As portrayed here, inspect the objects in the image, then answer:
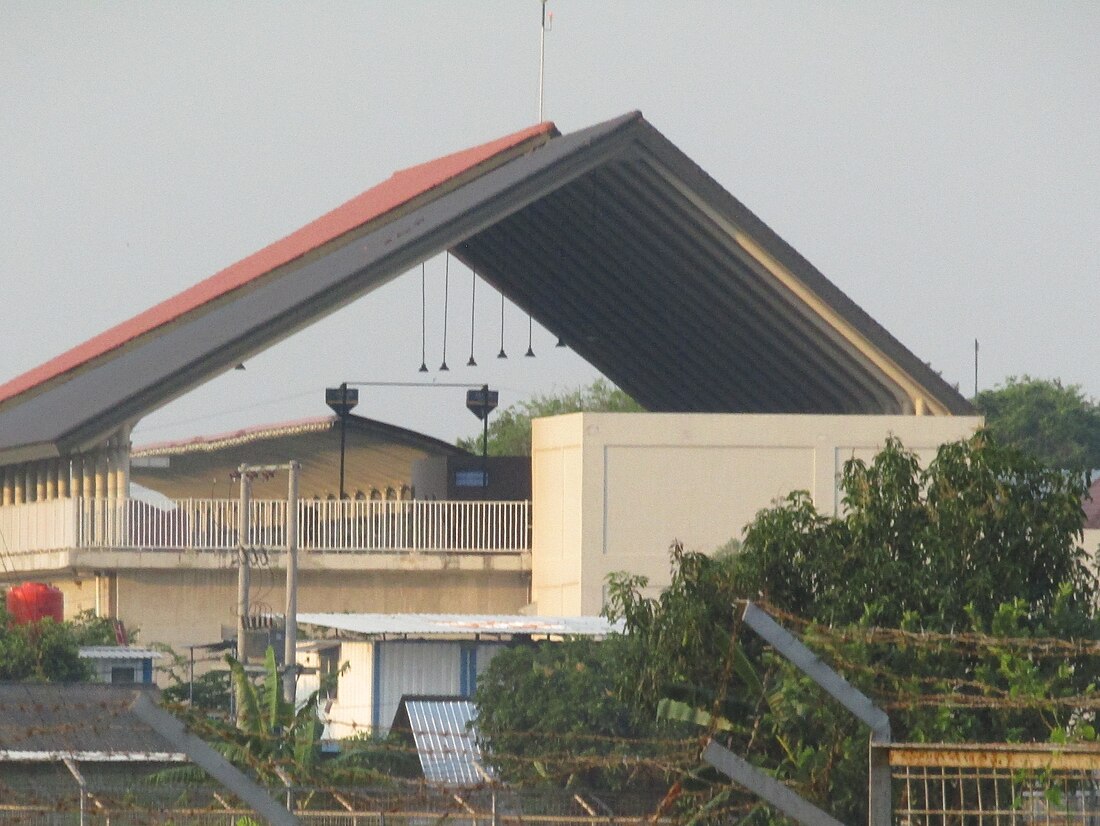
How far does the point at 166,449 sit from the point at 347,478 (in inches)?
232

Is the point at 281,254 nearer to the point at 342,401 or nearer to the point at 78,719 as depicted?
the point at 342,401

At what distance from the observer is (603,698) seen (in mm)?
31703

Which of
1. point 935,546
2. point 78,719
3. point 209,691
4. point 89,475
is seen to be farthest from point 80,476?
point 935,546

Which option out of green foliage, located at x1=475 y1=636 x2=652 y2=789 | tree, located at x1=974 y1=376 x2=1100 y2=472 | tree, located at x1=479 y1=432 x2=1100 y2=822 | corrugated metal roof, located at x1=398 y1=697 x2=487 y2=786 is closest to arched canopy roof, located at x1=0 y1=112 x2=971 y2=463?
corrugated metal roof, located at x1=398 y1=697 x2=487 y2=786

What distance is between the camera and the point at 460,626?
37719mm

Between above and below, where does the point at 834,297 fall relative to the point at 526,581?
above

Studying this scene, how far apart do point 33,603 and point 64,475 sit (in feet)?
16.5

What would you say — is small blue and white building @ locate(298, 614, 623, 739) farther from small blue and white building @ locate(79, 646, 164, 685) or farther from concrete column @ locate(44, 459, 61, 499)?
concrete column @ locate(44, 459, 61, 499)

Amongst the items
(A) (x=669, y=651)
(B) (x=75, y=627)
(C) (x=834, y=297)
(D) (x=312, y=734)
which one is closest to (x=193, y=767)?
(D) (x=312, y=734)

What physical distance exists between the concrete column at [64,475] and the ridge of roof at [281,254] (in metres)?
1.82

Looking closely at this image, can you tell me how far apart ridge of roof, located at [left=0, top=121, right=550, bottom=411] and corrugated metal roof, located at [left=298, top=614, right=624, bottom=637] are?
8.64 metres

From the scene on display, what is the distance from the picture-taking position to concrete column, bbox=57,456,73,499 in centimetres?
4478

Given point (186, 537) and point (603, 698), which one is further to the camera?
point (186, 537)

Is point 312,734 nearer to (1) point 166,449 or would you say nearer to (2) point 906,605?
(2) point 906,605
